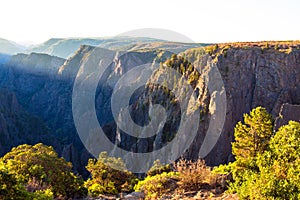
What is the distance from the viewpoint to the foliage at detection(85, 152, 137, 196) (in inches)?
1000

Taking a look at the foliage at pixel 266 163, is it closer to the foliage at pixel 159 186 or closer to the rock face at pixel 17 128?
the foliage at pixel 159 186

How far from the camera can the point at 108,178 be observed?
27.3 meters

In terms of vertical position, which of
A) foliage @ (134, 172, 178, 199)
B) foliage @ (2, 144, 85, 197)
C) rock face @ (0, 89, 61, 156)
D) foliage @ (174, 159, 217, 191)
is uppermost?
foliage @ (174, 159, 217, 191)

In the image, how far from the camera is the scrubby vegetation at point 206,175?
10.8 metres

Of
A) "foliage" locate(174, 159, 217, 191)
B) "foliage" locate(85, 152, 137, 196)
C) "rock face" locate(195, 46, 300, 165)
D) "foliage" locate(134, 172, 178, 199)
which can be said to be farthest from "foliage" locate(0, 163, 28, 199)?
"rock face" locate(195, 46, 300, 165)

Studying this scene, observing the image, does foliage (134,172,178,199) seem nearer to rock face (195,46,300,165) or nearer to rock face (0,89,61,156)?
rock face (195,46,300,165)

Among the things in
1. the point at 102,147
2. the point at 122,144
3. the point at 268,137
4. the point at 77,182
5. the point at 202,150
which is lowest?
the point at 102,147

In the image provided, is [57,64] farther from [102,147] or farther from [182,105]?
[182,105]

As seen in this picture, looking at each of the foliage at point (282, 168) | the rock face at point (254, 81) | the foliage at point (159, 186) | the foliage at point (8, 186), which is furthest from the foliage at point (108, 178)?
the rock face at point (254, 81)

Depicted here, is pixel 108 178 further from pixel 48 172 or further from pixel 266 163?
pixel 266 163

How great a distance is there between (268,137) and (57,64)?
164 meters

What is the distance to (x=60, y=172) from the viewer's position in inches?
914

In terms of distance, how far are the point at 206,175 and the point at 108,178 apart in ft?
39.4

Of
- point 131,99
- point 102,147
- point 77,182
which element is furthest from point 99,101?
point 77,182
